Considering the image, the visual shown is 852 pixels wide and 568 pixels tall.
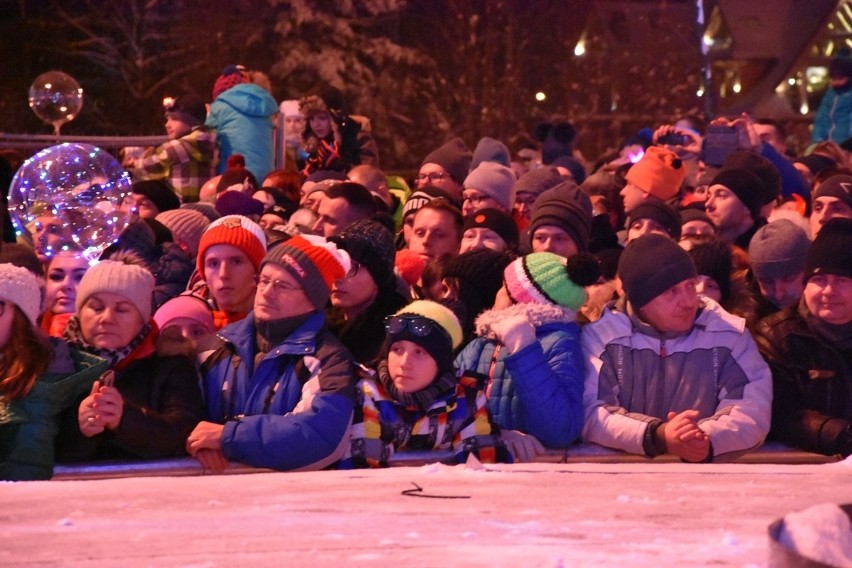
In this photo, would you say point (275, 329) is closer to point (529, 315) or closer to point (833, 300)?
point (529, 315)

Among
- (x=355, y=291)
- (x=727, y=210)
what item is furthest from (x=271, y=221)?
(x=727, y=210)

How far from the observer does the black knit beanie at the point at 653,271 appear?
6.00 metres

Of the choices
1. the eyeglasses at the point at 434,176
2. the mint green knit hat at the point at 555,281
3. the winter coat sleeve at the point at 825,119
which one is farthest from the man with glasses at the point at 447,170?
the winter coat sleeve at the point at 825,119

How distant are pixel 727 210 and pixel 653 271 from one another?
3180 millimetres

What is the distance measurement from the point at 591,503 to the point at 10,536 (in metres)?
1.45

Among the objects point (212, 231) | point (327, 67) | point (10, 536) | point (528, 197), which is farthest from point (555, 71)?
point (10, 536)

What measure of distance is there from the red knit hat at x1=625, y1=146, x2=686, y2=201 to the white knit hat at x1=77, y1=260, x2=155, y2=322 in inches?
190

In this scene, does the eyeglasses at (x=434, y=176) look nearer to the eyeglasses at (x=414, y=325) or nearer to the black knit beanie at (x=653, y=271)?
the black knit beanie at (x=653, y=271)

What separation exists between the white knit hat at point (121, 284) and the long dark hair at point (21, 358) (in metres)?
0.35

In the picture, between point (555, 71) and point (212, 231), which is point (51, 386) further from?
point (555, 71)

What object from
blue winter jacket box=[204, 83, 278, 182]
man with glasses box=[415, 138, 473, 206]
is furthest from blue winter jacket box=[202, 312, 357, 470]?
blue winter jacket box=[204, 83, 278, 182]

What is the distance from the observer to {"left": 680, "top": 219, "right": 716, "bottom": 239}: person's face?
8.31 m

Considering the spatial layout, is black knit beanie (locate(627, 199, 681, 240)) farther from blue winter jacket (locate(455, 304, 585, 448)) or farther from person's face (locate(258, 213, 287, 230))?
blue winter jacket (locate(455, 304, 585, 448))

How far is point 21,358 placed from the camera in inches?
213
